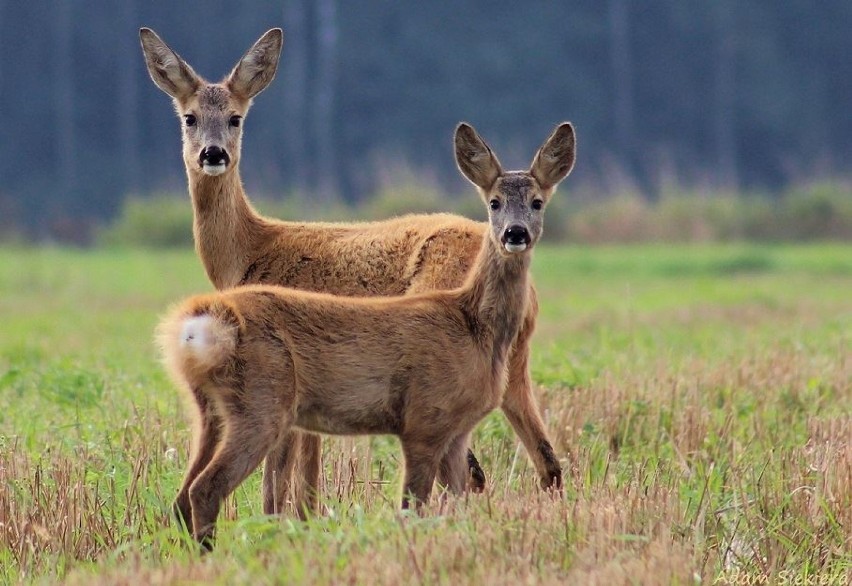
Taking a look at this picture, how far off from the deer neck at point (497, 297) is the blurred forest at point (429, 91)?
39685 mm

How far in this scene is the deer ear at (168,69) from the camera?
8.87 metres

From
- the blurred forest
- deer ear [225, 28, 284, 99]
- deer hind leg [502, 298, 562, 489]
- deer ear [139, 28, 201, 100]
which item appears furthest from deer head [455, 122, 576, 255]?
the blurred forest

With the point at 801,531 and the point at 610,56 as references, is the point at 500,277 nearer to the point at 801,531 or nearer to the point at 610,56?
the point at 801,531

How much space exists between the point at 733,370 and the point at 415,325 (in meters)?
4.49

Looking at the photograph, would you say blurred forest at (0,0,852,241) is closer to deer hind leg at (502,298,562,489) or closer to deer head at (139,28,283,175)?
deer head at (139,28,283,175)

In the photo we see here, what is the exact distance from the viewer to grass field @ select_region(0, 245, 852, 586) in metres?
5.61

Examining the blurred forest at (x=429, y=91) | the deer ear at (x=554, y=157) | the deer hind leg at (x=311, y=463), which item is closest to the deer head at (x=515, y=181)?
the deer ear at (x=554, y=157)

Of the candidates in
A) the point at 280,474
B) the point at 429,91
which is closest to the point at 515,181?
the point at 280,474

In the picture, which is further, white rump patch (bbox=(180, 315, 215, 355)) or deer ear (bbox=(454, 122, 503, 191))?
deer ear (bbox=(454, 122, 503, 191))

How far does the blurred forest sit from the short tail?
40.7m

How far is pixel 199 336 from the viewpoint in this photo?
6.14m

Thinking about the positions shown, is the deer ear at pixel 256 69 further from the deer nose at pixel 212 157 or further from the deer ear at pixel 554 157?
the deer ear at pixel 554 157

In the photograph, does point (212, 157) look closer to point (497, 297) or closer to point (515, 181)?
point (515, 181)

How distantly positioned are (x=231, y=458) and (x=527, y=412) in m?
2.08
